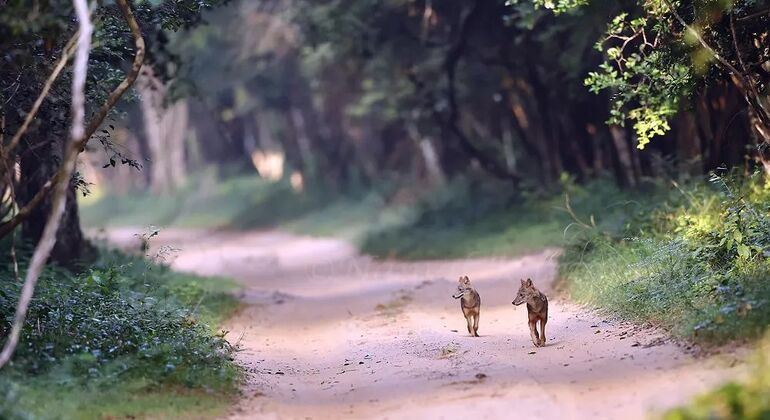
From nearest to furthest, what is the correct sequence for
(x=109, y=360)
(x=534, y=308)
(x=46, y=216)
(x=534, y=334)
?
1. (x=109, y=360)
2. (x=534, y=308)
3. (x=534, y=334)
4. (x=46, y=216)

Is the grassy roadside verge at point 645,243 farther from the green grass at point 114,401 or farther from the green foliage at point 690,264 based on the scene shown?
the green grass at point 114,401

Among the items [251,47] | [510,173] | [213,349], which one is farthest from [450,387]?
[251,47]

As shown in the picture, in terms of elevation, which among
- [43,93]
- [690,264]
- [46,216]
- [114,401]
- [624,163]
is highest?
[624,163]

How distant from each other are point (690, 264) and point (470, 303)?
2.39m

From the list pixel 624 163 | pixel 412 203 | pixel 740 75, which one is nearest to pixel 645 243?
pixel 740 75

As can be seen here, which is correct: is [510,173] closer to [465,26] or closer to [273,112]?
[465,26]

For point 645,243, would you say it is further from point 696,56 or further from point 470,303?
point 470,303

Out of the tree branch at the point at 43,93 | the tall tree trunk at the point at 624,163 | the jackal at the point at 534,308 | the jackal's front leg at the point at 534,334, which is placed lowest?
the jackal's front leg at the point at 534,334

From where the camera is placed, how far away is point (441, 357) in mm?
10938

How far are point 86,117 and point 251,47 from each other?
78.8 ft

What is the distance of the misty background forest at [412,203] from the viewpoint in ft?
30.8

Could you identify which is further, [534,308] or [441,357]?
[534,308]

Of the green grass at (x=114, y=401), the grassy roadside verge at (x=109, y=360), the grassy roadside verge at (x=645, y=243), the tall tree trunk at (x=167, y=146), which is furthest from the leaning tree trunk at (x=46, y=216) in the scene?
the tall tree trunk at (x=167, y=146)

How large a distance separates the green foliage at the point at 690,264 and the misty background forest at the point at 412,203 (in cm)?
4
